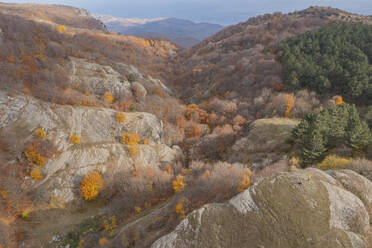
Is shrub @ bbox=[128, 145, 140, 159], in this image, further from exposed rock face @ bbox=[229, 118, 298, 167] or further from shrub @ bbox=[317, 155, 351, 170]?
shrub @ bbox=[317, 155, 351, 170]

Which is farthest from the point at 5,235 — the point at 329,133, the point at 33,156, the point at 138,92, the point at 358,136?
the point at 358,136

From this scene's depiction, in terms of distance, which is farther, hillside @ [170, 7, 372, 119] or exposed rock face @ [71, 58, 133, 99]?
hillside @ [170, 7, 372, 119]

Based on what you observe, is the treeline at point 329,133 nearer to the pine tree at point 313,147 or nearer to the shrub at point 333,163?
the pine tree at point 313,147

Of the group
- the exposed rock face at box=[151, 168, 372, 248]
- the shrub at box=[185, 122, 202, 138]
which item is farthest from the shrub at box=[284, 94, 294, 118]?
the exposed rock face at box=[151, 168, 372, 248]

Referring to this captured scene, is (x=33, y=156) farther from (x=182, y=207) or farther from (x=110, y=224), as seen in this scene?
(x=182, y=207)

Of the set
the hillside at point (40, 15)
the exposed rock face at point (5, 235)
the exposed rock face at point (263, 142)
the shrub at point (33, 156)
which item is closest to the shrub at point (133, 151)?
the shrub at point (33, 156)

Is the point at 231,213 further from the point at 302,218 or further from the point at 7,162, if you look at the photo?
the point at 7,162
